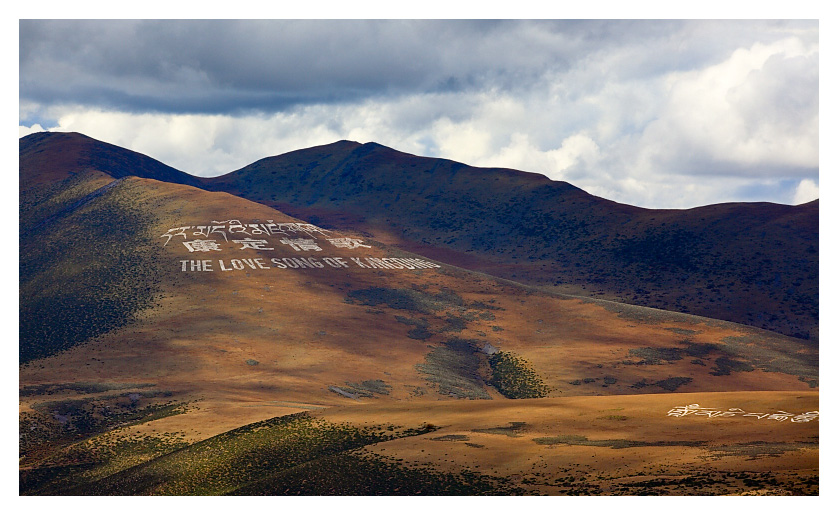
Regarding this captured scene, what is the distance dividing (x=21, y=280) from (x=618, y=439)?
4104 inches

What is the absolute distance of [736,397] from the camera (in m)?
54.1

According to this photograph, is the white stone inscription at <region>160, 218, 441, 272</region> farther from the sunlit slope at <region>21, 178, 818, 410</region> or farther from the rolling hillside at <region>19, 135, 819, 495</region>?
the rolling hillside at <region>19, 135, 819, 495</region>

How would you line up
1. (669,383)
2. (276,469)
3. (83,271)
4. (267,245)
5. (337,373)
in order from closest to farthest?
(276,469) → (337,373) → (669,383) → (83,271) → (267,245)

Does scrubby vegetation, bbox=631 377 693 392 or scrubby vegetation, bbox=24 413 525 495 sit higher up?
scrubby vegetation, bbox=24 413 525 495

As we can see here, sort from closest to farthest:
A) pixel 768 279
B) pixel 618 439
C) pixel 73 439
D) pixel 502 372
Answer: pixel 618 439
pixel 73 439
pixel 502 372
pixel 768 279

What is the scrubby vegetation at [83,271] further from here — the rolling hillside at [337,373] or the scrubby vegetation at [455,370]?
the scrubby vegetation at [455,370]

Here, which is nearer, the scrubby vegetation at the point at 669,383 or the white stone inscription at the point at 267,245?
the scrubby vegetation at the point at 669,383

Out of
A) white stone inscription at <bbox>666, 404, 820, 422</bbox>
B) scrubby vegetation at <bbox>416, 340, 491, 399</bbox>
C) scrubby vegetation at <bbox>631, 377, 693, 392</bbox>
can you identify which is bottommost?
scrubby vegetation at <bbox>631, 377, 693, 392</bbox>

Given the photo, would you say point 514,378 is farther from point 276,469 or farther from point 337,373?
point 276,469

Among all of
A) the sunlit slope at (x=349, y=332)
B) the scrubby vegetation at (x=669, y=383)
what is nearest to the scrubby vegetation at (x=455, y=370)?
the sunlit slope at (x=349, y=332)

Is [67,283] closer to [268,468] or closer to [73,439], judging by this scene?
[73,439]

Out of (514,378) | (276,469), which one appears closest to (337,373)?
(514,378)

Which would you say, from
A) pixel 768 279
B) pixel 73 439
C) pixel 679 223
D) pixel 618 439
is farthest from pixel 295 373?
pixel 679 223

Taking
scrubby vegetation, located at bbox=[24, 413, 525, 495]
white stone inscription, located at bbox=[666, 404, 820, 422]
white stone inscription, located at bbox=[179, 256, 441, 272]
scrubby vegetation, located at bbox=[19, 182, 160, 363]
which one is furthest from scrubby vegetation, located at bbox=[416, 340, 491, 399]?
scrubby vegetation, located at bbox=[19, 182, 160, 363]
